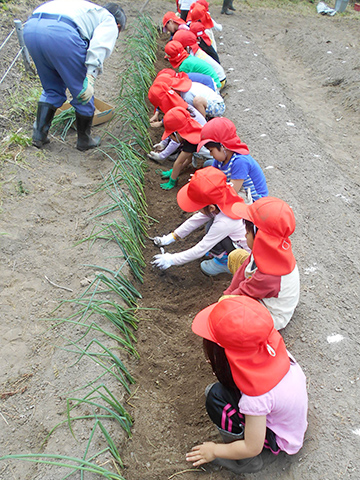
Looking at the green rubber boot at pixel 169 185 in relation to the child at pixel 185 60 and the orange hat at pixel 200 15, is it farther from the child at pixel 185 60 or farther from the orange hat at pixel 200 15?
the orange hat at pixel 200 15

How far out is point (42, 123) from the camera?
→ 11.4ft

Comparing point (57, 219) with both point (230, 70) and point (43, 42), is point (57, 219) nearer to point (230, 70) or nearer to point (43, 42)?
point (43, 42)

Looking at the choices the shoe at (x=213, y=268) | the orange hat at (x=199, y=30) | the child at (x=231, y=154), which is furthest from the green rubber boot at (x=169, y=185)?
the orange hat at (x=199, y=30)

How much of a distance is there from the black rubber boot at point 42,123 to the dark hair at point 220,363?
2615mm

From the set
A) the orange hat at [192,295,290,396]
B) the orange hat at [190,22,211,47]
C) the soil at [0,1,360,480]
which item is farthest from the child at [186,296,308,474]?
the orange hat at [190,22,211,47]

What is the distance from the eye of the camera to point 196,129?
3.22m

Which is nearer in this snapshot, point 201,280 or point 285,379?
point 285,379

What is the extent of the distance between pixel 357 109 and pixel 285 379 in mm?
4447

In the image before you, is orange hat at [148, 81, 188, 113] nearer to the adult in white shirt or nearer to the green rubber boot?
the adult in white shirt

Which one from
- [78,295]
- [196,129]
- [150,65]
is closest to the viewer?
[78,295]

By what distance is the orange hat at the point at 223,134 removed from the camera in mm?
2664

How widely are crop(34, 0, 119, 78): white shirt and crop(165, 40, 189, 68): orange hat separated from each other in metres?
1.05

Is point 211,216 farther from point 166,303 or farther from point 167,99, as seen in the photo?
point 167,99

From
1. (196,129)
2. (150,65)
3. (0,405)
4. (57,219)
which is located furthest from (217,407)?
(150,65)
